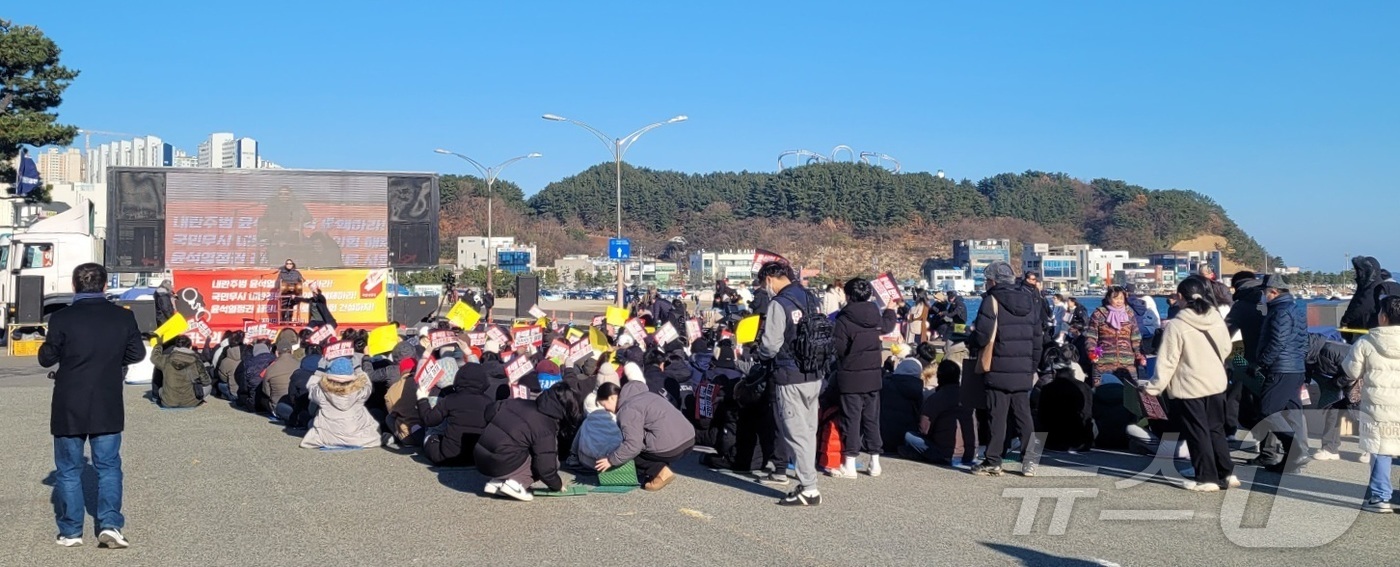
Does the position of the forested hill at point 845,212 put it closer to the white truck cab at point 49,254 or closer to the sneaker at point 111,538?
the white truck cab at point 49,254

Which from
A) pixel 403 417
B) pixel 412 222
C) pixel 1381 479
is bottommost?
pixel 403 417

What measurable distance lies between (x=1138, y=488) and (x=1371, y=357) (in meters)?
1.79

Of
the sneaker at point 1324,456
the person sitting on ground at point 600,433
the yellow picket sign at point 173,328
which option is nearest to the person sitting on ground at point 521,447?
the person sitting on ground at point 600,433

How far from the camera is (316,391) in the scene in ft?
34.4

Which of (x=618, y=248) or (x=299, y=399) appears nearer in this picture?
(x=299, y=399)

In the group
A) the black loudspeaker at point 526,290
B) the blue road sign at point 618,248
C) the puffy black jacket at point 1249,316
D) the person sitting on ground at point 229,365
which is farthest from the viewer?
the blue road sign at point 618,248

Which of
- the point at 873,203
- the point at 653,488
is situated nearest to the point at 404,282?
the point at 653,488

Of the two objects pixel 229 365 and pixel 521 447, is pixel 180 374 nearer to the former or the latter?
pixel 229 365

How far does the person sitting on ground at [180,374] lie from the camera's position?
13641mm

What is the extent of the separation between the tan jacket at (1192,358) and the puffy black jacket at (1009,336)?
91 cm

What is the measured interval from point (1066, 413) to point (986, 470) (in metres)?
1.45

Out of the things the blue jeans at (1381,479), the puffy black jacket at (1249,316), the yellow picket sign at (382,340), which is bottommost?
the blue jeans at (1381,479)

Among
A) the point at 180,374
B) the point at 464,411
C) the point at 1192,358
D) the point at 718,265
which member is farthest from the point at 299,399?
the point at 718,265

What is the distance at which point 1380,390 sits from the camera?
288 inches
